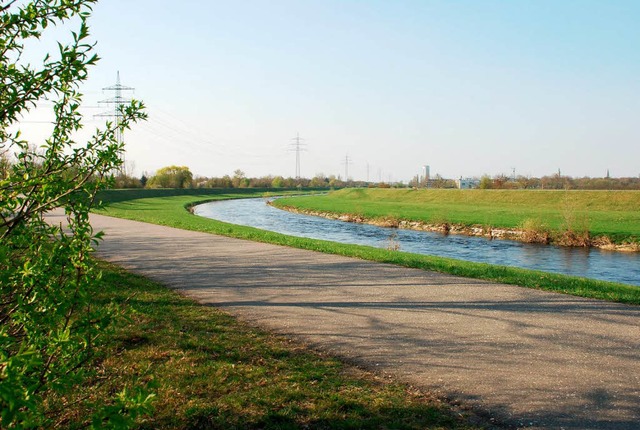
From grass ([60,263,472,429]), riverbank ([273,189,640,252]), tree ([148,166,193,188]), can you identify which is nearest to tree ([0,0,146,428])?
grass ([60,263,472,429])

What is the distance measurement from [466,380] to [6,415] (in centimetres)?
453

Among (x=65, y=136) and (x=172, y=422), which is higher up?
(x=65, y=136)

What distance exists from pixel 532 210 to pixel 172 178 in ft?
169

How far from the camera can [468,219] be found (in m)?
34.1

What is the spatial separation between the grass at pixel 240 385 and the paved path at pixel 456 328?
1.54 ft

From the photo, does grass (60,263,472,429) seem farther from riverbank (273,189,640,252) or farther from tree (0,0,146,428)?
riverbank (273,189,640,252)

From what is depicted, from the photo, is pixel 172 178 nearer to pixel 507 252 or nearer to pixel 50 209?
pixel 507 252

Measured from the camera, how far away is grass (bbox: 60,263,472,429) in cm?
448

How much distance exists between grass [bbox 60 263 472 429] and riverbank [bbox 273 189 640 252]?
22368mm

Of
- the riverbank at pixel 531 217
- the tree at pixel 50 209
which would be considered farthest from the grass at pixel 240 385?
the riverbank at pixel 531 217

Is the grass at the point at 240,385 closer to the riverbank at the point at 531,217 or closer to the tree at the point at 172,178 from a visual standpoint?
the riverbank at the point at 531,217

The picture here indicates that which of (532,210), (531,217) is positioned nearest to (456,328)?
(531,217)

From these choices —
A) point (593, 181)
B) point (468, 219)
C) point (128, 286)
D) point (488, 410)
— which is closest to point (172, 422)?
point (488, 410)

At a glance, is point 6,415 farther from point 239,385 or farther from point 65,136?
point 239,385
